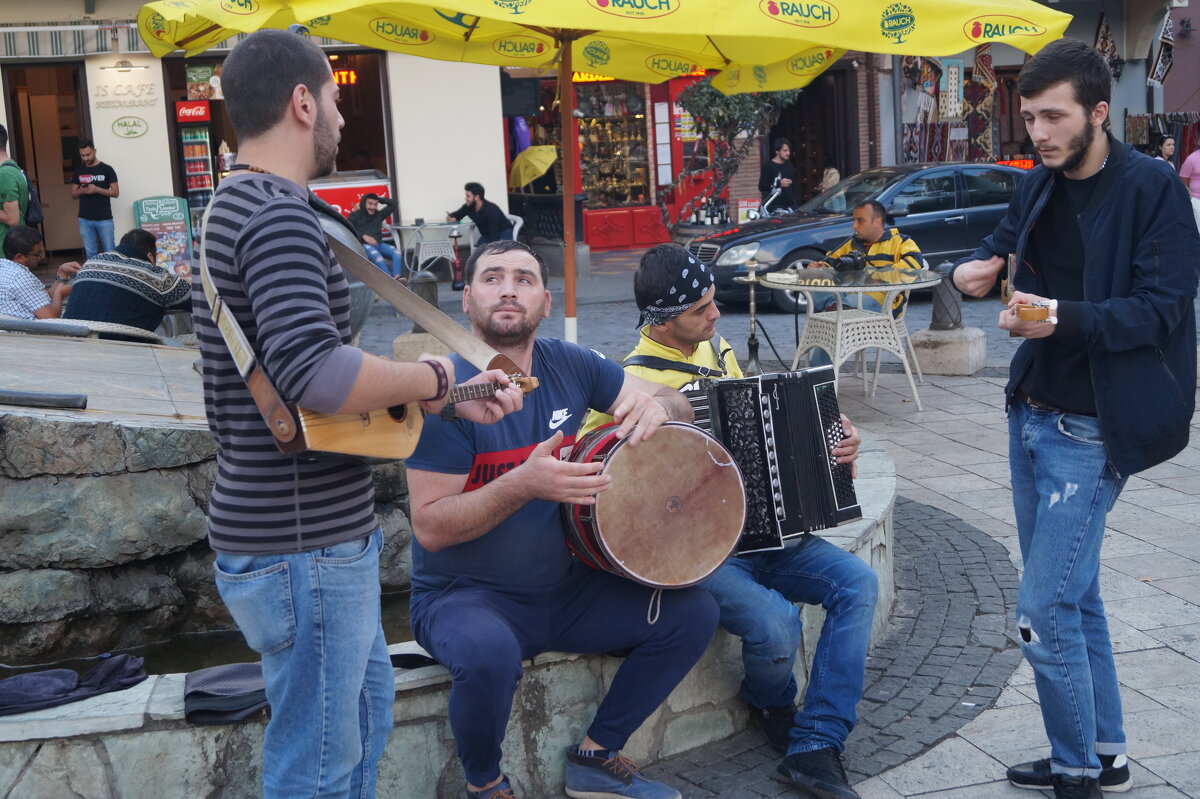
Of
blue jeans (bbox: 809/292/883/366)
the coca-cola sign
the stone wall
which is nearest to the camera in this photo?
the stone wall

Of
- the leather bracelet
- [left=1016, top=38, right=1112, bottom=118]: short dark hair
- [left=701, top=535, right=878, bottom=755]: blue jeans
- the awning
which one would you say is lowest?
[left=701, top=535, right=878, bottom=755]: blue jeans

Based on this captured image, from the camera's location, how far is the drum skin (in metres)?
3.23

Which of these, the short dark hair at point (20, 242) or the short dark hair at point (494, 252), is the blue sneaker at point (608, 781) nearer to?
the short dark hair at point (494, 252)

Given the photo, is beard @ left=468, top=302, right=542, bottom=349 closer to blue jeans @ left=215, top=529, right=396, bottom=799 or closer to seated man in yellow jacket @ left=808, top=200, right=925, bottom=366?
blue jeans @ left=215, top=529, right=396, bottom=799

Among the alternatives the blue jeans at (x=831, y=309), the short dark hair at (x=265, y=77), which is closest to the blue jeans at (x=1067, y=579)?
the short dark hair at (x=265, y=77)

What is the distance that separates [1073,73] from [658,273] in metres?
1.38

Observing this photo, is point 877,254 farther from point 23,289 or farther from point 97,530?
point 97,530

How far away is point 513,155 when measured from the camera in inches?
771

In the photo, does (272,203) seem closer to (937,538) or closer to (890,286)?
(937,538)

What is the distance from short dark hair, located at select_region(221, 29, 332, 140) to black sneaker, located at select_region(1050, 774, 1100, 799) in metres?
2.54

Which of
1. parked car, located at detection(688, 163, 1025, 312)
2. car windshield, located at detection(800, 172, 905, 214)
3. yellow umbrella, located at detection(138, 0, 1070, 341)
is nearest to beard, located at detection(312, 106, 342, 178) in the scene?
yellow umbrella, located at detection(138, 0, 1070, 341)

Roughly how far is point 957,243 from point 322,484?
12186 mm

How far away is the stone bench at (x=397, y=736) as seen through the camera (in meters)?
3.07

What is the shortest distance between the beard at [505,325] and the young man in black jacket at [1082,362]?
1.18m
